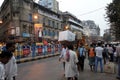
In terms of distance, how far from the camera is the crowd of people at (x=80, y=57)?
9539 millimetres

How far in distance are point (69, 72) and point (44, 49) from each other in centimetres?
2419

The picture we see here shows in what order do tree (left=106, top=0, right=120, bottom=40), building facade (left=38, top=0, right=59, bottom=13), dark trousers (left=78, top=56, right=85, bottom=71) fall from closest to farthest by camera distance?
dark trousers (left=78, top=56, right=85, bottom=71) < tree (left=106, top=0, right=120, bottom=40) < building facade (left=38, top=0, right=59, bottom=13)

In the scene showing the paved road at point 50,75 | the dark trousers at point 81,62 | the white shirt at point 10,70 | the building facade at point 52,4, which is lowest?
the paved road at point 50,75

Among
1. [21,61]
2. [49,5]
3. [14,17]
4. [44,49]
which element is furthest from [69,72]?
[49,5]

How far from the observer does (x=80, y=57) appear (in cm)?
1552

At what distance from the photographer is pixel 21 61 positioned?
25.2 metres

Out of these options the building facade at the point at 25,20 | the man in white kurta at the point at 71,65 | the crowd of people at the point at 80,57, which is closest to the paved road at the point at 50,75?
the crowd of people at the point at 80,57

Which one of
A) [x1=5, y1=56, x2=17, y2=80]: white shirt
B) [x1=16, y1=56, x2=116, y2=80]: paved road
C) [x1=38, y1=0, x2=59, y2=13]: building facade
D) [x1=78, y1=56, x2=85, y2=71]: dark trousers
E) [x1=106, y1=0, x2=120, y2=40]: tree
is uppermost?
[x1=38, y1=0, x2=59, y2=13]: building facade

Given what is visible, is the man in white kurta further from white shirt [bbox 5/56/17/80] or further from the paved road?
the paved road

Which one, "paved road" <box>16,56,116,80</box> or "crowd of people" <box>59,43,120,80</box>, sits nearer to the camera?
"crowd of people" <box>59,43,120,80</box>

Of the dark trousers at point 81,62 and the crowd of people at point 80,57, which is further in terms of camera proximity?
the dark trousers at point 81,62

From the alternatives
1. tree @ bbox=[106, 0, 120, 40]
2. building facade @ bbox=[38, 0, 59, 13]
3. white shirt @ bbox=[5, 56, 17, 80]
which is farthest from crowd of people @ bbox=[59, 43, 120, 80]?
building facade @ bbox=[38, 0, 59, 13]

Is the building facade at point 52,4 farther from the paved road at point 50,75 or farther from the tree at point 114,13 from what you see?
the paved road at point 50,75

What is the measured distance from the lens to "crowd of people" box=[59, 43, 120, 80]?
376 inches
